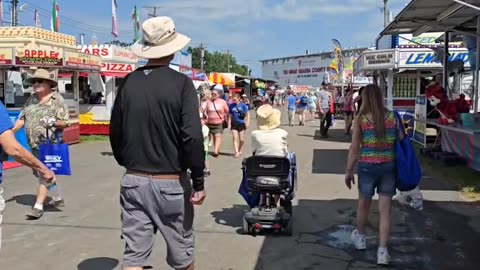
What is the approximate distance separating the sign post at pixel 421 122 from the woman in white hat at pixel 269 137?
26.6ft

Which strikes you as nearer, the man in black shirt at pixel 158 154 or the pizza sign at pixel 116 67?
the man in black shirt at pixel 158 154

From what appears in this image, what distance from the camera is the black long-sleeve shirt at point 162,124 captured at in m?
3.35

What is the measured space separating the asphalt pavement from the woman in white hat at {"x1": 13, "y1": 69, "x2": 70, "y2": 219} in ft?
1.24

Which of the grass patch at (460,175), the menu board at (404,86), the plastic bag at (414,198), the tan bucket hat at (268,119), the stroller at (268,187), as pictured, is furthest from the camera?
the menu board at (404,86)

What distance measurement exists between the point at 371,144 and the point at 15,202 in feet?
17.6

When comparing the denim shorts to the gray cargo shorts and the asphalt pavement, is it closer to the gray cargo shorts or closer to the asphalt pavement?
the asphalt pavement

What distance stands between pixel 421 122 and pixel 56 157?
10.1m

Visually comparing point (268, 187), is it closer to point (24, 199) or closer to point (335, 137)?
point (24, 199)

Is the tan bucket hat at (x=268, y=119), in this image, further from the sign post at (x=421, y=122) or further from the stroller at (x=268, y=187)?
the sign post at (x=421, y=122)

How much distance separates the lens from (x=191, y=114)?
3.35 metres

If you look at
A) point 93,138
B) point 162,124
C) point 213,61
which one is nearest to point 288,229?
point 162,124

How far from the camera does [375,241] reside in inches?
233

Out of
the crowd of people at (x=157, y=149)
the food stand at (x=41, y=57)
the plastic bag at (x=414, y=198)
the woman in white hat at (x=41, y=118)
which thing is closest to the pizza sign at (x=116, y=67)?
the food stand at (x=41, y=57)

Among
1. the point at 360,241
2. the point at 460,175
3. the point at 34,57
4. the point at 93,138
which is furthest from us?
the point at 93,138
